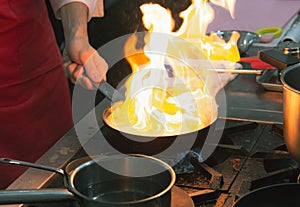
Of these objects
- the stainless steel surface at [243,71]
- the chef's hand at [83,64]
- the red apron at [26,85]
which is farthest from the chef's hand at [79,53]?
the stainless steel surface at [243,71]

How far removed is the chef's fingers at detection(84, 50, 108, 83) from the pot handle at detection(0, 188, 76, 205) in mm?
452

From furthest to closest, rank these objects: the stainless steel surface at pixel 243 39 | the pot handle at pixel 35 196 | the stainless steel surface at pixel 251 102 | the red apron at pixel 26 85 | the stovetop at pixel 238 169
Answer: the stainless steel surface at pixel 243 39 < the red apron at pixel 26 85 < the stainless steel surface at pixel 251 102 < the stovetop at pixel 238 169 < the pot handle at pixel 35 196

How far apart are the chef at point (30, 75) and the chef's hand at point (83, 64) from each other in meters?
0.03

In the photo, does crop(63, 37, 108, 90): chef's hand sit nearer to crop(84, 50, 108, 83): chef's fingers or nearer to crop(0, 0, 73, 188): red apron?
crop(84, 50, 108, 83): chef's fingers

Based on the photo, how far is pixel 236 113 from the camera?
135cm

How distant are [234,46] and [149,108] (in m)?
0.69

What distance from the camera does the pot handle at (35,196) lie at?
2.46 ft

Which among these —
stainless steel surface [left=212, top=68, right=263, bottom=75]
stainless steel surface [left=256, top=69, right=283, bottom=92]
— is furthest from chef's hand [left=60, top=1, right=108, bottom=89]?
stainless steel surface [left=256, top=69, right=283, bottom=92]

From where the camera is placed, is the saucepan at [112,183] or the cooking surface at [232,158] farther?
the cooking surface at [232,158]

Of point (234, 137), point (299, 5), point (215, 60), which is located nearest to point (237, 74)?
point (215, 60)

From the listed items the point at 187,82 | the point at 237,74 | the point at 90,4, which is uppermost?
the point at 90,4

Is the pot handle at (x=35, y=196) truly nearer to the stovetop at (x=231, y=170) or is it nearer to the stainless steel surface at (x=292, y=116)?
the stovetop at (x=231, y=170)

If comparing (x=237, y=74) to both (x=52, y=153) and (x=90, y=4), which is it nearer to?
(x=90, y=4)

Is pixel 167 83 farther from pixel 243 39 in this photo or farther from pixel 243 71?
pixel 243 39
